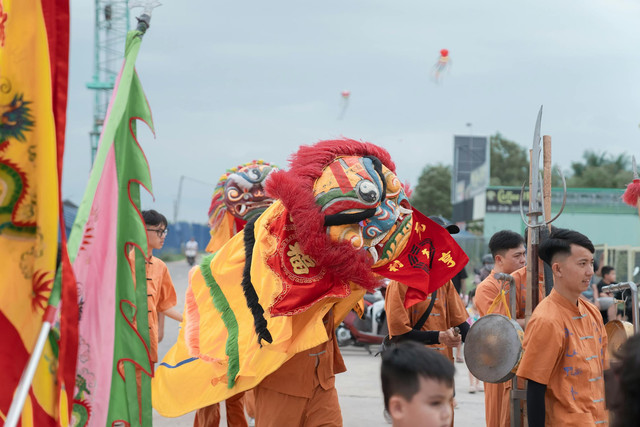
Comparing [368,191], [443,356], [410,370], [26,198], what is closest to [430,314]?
[368,191]

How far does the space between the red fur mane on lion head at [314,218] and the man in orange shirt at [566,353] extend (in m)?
0.98

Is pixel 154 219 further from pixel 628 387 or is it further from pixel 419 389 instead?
pixel 628 387

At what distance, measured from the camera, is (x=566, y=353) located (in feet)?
12.6

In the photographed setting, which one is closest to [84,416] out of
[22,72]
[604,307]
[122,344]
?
[122,344]

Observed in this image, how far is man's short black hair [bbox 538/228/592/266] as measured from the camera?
4023mm

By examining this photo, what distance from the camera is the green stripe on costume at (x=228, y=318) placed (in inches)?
177

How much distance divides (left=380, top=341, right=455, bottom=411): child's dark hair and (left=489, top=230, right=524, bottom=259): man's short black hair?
319 cm

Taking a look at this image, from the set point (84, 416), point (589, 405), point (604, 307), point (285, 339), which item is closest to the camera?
point (84, 416)

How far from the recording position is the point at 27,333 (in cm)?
255

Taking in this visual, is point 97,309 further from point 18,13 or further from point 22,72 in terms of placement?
point 18,13

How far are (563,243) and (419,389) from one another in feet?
5.47

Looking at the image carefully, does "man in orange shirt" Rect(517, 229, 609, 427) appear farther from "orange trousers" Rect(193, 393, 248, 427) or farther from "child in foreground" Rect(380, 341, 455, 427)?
"orange trousers" Rect(193, 393, 248, 427)

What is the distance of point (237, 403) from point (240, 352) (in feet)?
3.93

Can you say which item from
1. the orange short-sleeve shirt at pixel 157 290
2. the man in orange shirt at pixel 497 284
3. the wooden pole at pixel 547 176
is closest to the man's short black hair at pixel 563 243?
the wooden pole at pixel 547 176
